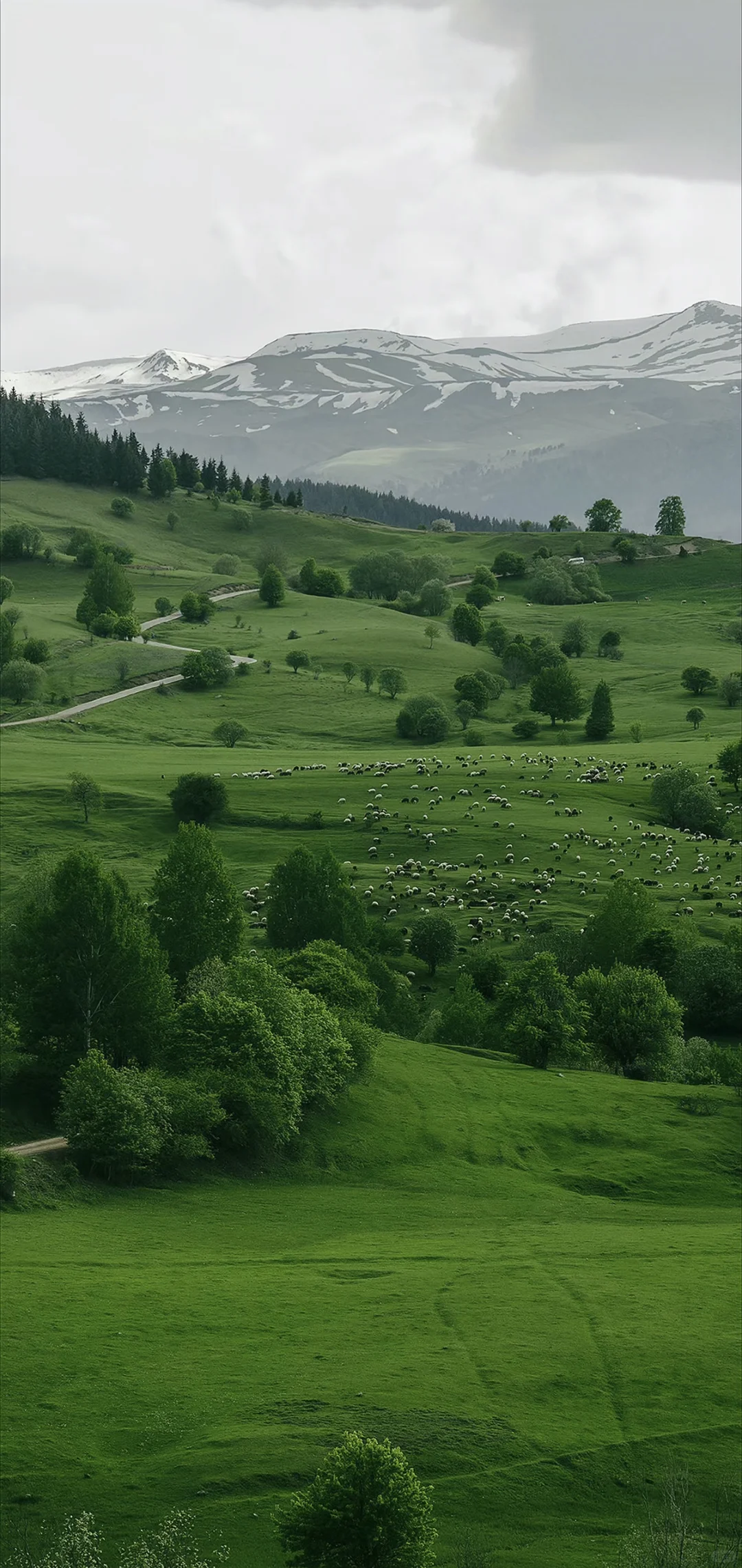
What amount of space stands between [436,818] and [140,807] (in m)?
27.4

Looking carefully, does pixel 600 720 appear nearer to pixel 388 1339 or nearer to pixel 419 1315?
pixel 419 1315

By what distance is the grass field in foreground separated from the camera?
3900 cm

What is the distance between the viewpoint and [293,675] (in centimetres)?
19500

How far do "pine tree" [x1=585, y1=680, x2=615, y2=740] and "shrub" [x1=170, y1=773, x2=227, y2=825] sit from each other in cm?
6091

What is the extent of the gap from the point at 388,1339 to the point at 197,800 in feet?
267

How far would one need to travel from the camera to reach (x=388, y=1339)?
47406 mm

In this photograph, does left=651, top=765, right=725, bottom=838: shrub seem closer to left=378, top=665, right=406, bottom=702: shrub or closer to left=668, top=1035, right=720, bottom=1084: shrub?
left=668, top=1035, right=720, bottom=1084: shrub

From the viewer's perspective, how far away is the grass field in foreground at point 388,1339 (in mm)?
39000

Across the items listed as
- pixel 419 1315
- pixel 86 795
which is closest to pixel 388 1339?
pixel 419 1315

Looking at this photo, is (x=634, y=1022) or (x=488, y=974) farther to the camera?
(x=488, y=974)

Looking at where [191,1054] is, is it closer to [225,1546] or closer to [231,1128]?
[231,1128]

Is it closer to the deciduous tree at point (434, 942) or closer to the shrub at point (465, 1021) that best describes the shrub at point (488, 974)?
the deciduous tree at point (434, 942)

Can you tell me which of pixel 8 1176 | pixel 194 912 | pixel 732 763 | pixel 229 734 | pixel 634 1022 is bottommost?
pixel 634 1022

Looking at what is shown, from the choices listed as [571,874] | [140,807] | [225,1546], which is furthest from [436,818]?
[225,1546]
